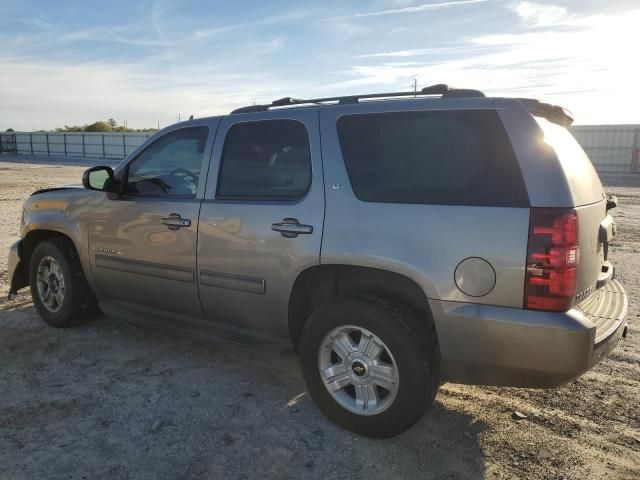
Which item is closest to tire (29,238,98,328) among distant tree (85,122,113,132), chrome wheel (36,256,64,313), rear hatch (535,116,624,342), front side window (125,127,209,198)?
chrome wheel (36,256,64,313)

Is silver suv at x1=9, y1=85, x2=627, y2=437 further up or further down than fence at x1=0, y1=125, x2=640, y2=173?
further down

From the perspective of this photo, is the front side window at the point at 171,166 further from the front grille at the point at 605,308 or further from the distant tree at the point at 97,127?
the distant tree at the point at 97,127

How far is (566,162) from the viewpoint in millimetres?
2799

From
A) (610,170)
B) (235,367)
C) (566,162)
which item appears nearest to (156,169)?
(235,367)

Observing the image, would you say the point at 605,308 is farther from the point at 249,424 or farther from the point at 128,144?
the point at 128,144

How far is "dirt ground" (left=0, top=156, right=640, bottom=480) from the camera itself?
2.86 metres

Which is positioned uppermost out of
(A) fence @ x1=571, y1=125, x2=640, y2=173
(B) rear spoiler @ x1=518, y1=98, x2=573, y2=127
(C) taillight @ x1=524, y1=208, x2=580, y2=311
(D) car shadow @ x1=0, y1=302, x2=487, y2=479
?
(A) fence @ x1=571, y1=125, x2=640, y2=173

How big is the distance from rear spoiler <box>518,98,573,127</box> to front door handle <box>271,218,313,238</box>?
1378mm

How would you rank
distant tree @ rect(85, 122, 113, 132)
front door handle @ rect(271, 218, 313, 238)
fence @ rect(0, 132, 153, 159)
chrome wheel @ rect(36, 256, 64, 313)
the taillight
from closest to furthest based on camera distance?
the taillight → front door handle @ rect(271, 218, 313, 238) → chrome wheel @ rect(36, 256, 64, 313) → fence @ rect(0, 132, 153, 159) → distant tree @ rect(85, 122, 113, 132)

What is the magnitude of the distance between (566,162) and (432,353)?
1229mm

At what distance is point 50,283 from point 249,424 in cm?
274

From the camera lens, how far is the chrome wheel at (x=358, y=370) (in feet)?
9.98

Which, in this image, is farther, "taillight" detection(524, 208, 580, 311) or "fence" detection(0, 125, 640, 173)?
"fence" detection(0, 125, 640, 173)

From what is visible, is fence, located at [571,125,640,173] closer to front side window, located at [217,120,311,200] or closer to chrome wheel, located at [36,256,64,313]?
front side window, located at [217,120,311,200]
